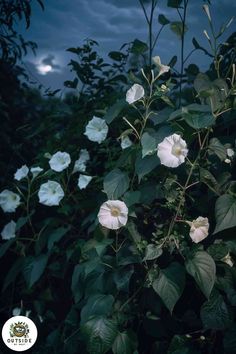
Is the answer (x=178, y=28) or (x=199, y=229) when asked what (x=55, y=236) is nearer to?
(x=199, y=229)

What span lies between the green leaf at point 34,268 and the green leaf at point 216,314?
2.12 feet

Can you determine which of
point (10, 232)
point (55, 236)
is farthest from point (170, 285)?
point (10, 232)

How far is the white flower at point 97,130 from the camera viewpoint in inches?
69.0

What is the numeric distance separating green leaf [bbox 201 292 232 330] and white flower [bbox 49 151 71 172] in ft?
2.56

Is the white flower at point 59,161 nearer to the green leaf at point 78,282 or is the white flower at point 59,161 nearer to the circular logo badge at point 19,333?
the green leaf at point 78,282

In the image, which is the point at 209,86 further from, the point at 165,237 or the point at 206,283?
the point at 206,283

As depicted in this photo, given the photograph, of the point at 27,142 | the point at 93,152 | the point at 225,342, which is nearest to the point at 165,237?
the point at 225,342

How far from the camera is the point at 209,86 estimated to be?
144cm

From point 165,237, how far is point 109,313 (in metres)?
0.27

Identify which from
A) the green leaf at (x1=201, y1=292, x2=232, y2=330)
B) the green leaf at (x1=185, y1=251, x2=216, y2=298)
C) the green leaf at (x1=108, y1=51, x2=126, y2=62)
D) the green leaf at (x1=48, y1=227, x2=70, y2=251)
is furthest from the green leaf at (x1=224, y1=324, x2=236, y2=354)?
the green leaf at (x1=108, y1=51, x2=126, y2=62)

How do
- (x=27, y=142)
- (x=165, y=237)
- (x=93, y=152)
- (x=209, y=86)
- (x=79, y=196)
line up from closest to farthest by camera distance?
(x=165, y=237) → (x=209, y=86) → (x=79, y=196) → (x=93, y=152) → (x=27, y=142)

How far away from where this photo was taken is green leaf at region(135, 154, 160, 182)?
4.33 feet

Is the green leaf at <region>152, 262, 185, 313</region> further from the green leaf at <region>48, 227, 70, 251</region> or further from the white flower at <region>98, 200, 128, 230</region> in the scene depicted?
the green leaf at <region>48, 227, 70, 251</region>

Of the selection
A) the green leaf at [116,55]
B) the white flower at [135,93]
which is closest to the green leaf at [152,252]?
the white flower at [135,93]
